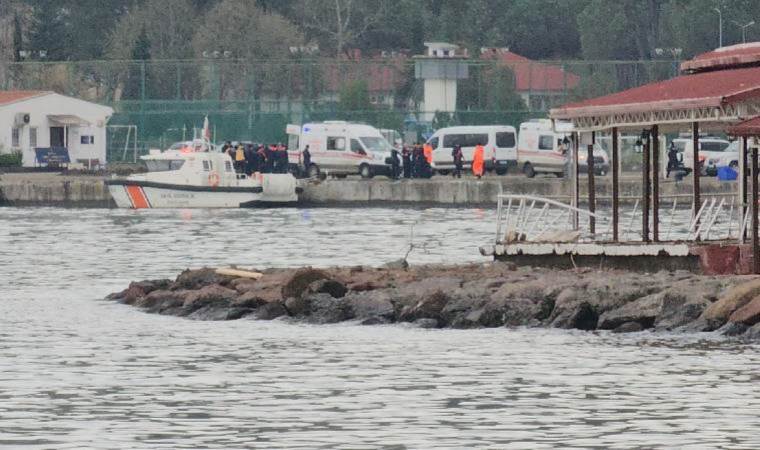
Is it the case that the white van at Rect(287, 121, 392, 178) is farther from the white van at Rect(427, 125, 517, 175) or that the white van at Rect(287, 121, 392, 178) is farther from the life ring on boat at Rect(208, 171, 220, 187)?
the life ring on boat at Rect(208, 171, 220, 187)

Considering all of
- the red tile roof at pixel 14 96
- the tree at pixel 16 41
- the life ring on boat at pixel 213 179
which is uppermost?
the tree at pixel 16 41

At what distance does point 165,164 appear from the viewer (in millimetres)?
69375

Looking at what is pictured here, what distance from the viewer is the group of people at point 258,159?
238 ft

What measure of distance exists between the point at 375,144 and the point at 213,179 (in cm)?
856

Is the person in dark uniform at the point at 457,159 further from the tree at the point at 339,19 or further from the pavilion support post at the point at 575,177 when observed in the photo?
the tree at the point at 339,19

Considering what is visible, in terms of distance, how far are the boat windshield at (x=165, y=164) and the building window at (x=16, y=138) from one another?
1430 cm

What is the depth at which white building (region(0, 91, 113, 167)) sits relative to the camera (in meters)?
82.4

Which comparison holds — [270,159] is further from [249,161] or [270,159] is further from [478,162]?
[478,162]

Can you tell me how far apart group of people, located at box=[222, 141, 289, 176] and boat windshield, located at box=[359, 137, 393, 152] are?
284cm

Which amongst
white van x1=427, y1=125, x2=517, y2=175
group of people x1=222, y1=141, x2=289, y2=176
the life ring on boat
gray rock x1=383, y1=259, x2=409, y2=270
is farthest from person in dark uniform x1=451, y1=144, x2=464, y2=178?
gray rock x1=383, y1=259, x2=409, y2=270

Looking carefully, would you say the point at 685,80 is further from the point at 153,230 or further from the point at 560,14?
the point at 560,14

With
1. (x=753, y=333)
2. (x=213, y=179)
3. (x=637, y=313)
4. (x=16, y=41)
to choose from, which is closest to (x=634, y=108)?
(x=637, y=313)

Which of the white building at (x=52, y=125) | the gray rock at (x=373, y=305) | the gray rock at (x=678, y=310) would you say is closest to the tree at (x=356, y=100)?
the white building at (x=52, y=125)

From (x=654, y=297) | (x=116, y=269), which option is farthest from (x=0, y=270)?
(x=654, y=297)
